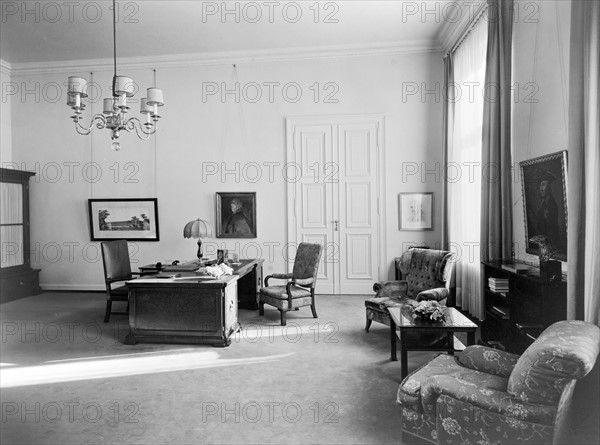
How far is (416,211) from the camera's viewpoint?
763 centimetres

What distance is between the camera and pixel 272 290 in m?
5.91

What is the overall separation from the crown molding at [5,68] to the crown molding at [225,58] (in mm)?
29

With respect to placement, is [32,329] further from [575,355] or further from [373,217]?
[575,355]

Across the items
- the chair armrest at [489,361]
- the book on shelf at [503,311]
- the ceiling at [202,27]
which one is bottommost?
the chair armrest at [489,361]

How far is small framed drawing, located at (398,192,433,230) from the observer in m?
7.62

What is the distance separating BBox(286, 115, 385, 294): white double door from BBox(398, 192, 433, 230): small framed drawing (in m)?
0.41

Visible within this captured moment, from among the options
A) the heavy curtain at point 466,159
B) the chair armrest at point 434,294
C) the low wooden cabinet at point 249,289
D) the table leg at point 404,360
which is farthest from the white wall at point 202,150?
the table leg at point 404,360

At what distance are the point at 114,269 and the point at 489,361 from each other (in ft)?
18.1

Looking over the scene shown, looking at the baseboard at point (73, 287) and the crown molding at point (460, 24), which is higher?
the crown molding at point (460, 24)

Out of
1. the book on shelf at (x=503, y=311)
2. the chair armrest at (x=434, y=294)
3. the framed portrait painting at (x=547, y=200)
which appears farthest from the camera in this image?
the chair armrest at (x=434, y=294)

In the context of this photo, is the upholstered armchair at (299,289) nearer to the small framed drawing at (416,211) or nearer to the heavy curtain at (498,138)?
the small framed drawing at (416,211)

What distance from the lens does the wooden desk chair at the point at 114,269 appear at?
231 inches

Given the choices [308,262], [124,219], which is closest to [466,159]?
[308,262]

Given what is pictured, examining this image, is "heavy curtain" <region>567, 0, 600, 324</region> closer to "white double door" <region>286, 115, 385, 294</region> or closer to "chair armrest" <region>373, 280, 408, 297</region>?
"chair armrest" <region>373, 280, 408, 297</region>
